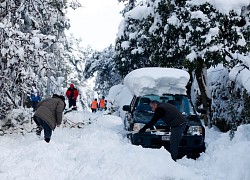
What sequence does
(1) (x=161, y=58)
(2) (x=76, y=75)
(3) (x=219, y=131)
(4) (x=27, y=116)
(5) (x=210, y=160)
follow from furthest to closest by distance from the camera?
(2) (x=76, y=75) → (1) (x=161, y=58) → (3) (x=219, y=131) → (4) (x=27, y=116) → (5) (x=210, y=160)

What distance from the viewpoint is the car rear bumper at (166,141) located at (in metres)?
8.30

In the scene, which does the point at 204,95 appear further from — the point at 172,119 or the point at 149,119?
the point at 172,119

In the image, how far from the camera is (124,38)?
2291 cm

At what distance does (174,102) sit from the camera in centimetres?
991

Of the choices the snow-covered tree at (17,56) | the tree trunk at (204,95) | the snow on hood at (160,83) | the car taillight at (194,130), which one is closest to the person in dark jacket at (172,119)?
the car taillight at (194,130)

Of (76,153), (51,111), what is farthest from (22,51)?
(76,153)

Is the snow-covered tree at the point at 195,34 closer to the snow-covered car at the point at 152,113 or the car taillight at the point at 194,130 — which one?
the snow-covered car at the point at 152,113

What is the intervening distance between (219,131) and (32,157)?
7.97 metres

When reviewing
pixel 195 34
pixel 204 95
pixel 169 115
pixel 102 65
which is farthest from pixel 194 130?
pixel 102 65

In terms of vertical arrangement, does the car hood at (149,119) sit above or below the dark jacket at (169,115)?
below

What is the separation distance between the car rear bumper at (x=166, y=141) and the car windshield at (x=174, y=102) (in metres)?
1.19

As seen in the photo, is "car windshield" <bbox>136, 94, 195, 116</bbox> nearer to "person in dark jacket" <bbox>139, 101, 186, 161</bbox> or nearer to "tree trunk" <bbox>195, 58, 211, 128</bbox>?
"person in dark jacket" <bbox>139, 101, 186, 161</bbox>

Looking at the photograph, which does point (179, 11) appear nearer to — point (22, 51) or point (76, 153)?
point (22, 51)

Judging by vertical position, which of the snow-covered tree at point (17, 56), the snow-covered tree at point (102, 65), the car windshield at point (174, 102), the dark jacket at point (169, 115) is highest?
the snow-covered tree at point (17, 56)
